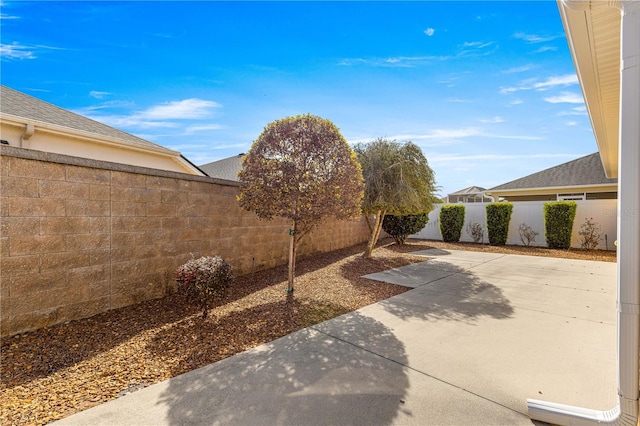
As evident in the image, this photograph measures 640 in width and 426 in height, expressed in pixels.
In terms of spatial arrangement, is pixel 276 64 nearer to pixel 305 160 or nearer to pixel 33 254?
pixel 305 160

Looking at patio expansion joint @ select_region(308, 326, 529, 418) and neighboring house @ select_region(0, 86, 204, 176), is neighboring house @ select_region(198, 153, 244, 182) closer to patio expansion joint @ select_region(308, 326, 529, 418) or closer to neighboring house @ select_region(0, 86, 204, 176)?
neighboring house @ select_region(0, 86, 204, 176)

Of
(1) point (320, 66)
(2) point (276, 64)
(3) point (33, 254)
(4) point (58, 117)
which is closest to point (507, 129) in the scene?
(1) point (320, 66)

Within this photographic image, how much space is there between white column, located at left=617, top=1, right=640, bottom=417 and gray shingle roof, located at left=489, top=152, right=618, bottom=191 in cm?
1678

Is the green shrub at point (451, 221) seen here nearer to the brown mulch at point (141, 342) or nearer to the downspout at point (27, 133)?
the brown mulch at point (141, 342)

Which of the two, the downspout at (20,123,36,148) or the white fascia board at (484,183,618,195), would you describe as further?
the white fascia board at (484,183,618,195)

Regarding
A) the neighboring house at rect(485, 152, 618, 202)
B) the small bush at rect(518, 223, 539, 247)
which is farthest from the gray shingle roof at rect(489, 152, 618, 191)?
the small bush at rect(518, 223, 539, 247)

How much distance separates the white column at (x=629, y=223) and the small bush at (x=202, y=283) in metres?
4.00

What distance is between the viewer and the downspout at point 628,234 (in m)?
1.99

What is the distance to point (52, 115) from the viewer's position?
795cm

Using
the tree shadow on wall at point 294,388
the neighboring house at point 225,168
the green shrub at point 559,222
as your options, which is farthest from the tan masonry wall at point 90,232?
the green shrub at point 559,222

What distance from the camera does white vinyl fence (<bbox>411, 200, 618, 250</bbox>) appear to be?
11250 millimetres

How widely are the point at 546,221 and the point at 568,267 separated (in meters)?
4.79

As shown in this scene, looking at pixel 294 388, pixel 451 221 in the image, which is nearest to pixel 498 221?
pixel 451 221

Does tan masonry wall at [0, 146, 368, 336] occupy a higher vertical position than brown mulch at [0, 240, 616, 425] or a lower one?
higher
